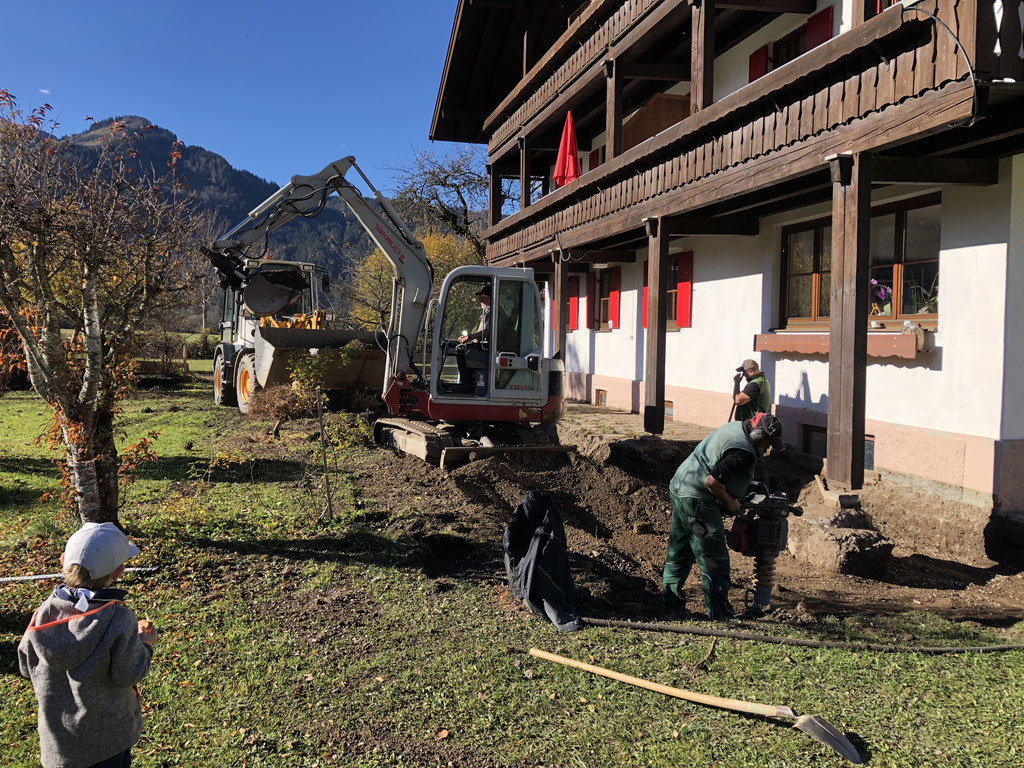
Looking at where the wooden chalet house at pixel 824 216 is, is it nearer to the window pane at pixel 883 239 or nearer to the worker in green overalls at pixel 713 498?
the window pane at pixel 883 239

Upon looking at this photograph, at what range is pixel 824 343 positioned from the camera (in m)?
9.06

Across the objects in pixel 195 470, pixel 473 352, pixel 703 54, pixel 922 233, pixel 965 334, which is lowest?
pixel 195 470

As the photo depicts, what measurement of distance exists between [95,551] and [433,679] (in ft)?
6.55

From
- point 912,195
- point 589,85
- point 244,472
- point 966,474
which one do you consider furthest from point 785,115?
point 244,472

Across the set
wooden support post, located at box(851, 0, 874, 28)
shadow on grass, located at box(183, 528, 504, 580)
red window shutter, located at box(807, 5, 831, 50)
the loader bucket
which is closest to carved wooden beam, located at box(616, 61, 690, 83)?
red window shutter, located at box(807, 5, 831, 50)

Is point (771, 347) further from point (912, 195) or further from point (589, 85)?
point (589, 85)

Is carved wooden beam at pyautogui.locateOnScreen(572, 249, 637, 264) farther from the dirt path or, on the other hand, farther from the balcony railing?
the dirt path

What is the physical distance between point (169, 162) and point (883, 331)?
7722mm

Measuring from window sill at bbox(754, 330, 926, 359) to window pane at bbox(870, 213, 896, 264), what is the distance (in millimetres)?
974

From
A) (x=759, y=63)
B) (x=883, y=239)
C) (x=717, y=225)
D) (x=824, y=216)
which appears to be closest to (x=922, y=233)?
(x=883, y=239)

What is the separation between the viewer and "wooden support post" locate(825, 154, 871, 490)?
671cm

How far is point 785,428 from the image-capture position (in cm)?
1016

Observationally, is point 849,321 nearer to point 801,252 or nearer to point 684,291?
point 801,252

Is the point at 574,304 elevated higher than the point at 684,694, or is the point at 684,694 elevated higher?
the point at 574,304
